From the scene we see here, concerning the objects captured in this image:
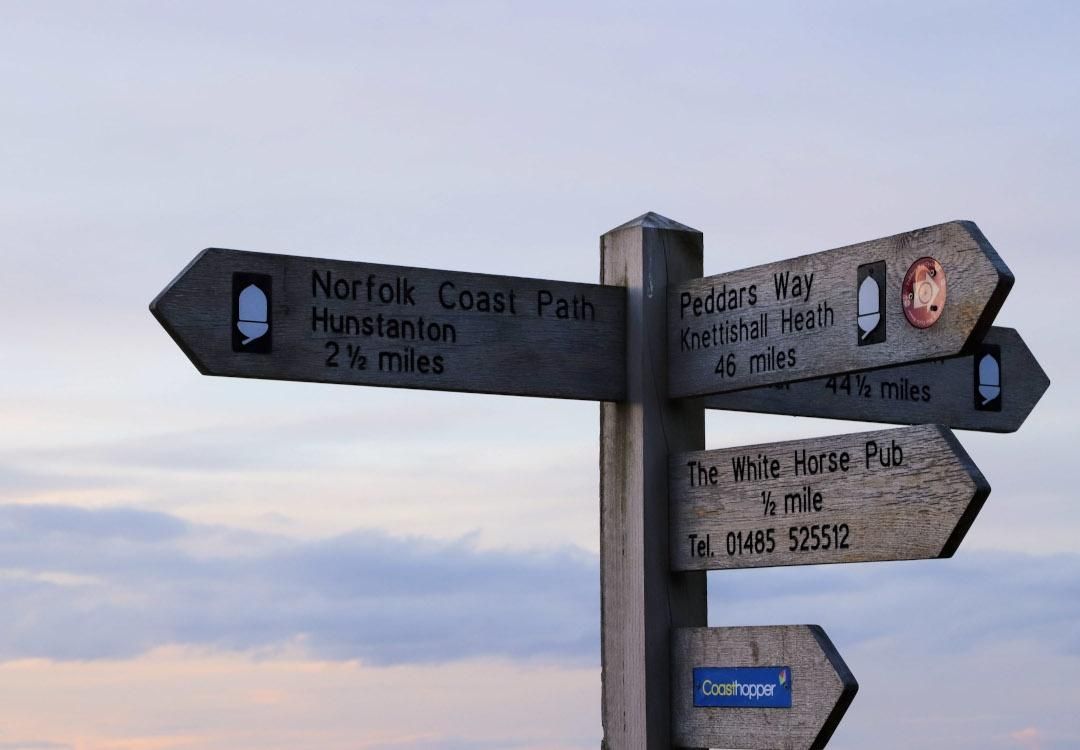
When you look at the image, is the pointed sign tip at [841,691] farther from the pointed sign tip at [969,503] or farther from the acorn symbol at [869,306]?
the acorn symbol at [869,306]

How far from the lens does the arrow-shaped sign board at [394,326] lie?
17.1 feet

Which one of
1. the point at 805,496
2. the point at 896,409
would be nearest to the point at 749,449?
the point at 805,496

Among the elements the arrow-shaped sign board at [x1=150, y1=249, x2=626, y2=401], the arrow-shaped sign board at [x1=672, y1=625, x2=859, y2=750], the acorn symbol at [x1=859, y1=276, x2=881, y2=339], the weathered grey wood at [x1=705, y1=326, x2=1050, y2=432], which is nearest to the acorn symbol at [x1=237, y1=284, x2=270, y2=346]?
the arrow-shaped sign board at [x1=150, y1=249, x2=626, y2=401]

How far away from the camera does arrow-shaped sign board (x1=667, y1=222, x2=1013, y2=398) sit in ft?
16.2

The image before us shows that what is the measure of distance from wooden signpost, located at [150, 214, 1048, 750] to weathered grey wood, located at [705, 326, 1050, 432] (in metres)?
0.02

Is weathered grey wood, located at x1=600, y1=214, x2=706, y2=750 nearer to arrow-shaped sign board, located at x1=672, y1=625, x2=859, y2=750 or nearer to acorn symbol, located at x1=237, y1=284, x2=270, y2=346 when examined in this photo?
arrow-shaped sign board, located at x1=672, y1=625, x2=859, y2=750

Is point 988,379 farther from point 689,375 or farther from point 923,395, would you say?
point 689,375

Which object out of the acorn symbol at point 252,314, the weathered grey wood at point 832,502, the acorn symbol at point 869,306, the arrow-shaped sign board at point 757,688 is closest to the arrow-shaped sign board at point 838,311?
the acorn symbol at point 869,306

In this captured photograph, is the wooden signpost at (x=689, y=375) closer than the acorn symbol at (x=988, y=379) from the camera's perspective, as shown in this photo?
Yes

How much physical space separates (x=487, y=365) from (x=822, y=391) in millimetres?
1313

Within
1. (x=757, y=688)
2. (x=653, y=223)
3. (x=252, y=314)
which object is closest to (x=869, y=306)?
(x=653, y=223)

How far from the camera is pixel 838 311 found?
5.32 meters

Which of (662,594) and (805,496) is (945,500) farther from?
(662,594)

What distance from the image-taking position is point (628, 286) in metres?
5.93
